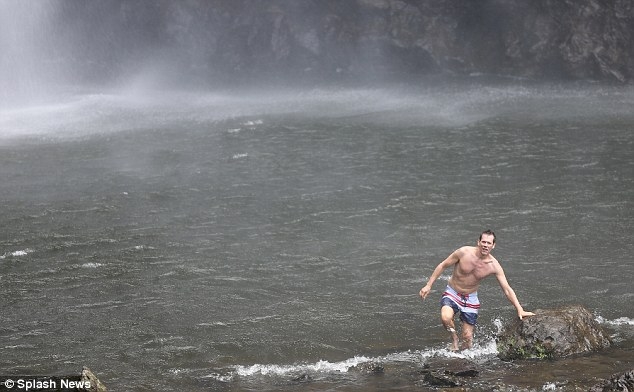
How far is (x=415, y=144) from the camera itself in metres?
28.8

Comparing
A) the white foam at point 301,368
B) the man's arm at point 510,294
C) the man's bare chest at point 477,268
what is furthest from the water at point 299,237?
the man's bare chest at point 477,268

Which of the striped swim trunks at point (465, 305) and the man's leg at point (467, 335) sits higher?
the striped swim trunks at point (465, 305)

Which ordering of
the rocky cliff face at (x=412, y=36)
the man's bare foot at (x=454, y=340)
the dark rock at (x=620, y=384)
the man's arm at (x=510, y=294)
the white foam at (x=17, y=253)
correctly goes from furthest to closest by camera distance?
the rocky cliff face at (x=412, y=36), the white foam at (x=17, y=253), the man's bare foot at (x=454, y=340), the man's arm at (x=510, y=294), the dark rock at (x=620, y=384)

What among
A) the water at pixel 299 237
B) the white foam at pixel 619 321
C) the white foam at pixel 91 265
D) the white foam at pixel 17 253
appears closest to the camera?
the water at pixel 299 237

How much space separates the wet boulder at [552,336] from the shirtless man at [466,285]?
→ 260 millimetres

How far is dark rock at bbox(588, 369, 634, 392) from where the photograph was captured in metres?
10.4

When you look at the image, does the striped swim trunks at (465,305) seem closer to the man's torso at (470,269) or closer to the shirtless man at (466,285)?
the shirtless man at (466,285)

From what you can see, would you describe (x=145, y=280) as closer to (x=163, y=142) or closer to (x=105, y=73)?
(x=163, y=142)

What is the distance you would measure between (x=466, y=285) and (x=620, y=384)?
132 inches

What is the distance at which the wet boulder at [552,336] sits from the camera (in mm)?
12828

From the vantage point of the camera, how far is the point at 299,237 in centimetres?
1973

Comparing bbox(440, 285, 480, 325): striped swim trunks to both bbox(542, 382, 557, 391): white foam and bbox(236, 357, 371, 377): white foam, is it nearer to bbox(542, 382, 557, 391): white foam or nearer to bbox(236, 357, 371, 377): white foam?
bbox(236, 357, 371, 377): white foam

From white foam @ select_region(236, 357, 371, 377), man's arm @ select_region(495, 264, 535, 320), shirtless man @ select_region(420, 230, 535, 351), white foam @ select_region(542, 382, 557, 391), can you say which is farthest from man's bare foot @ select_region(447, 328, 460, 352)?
white foam @ select_region(542, 382, 557, 391)

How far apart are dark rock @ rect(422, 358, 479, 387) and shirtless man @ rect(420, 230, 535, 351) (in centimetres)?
62
